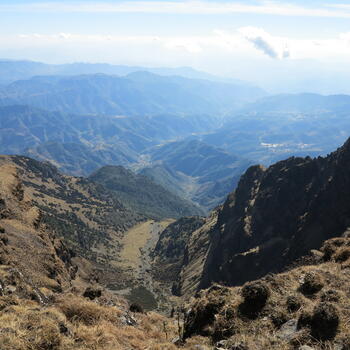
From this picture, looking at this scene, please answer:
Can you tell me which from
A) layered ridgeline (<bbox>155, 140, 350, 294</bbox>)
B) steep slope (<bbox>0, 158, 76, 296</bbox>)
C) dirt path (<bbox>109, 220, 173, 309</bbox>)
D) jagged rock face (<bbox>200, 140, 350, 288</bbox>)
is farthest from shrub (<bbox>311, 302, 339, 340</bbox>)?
dirt path (<bbox>109, 220, 173, 309</bbox>)

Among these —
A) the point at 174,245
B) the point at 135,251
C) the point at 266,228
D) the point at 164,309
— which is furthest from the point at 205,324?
the point at 135,251

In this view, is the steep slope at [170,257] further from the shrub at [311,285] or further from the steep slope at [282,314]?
the shrub at [311,285]

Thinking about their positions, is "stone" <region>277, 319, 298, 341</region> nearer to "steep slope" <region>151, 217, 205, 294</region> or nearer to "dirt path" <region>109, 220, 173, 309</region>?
"dirt path" <region>109, 220, 173, 309</region>

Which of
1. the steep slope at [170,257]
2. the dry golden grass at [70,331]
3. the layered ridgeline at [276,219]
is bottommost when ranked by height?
the steep slope at [170,257]

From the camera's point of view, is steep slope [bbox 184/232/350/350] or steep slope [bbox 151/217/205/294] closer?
steep slope [bbox 184/232/350/350]

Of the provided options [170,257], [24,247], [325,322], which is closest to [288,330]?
[325,322]

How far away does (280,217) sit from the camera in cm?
9119

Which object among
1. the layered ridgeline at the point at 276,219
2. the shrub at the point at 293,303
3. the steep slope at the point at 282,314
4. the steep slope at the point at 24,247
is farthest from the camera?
the layered ridgeline at the point at 276,219

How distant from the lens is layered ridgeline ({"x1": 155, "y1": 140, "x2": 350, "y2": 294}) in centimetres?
7269

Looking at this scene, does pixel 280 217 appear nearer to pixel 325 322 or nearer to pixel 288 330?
pixel 288 330

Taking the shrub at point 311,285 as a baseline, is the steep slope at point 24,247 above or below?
below

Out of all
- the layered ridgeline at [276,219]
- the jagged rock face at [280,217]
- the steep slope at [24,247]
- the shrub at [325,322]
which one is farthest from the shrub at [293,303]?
the jagged rock face at [280,217]

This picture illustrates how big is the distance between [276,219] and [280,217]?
43.1 inches

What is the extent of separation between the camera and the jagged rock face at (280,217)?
72375mm
